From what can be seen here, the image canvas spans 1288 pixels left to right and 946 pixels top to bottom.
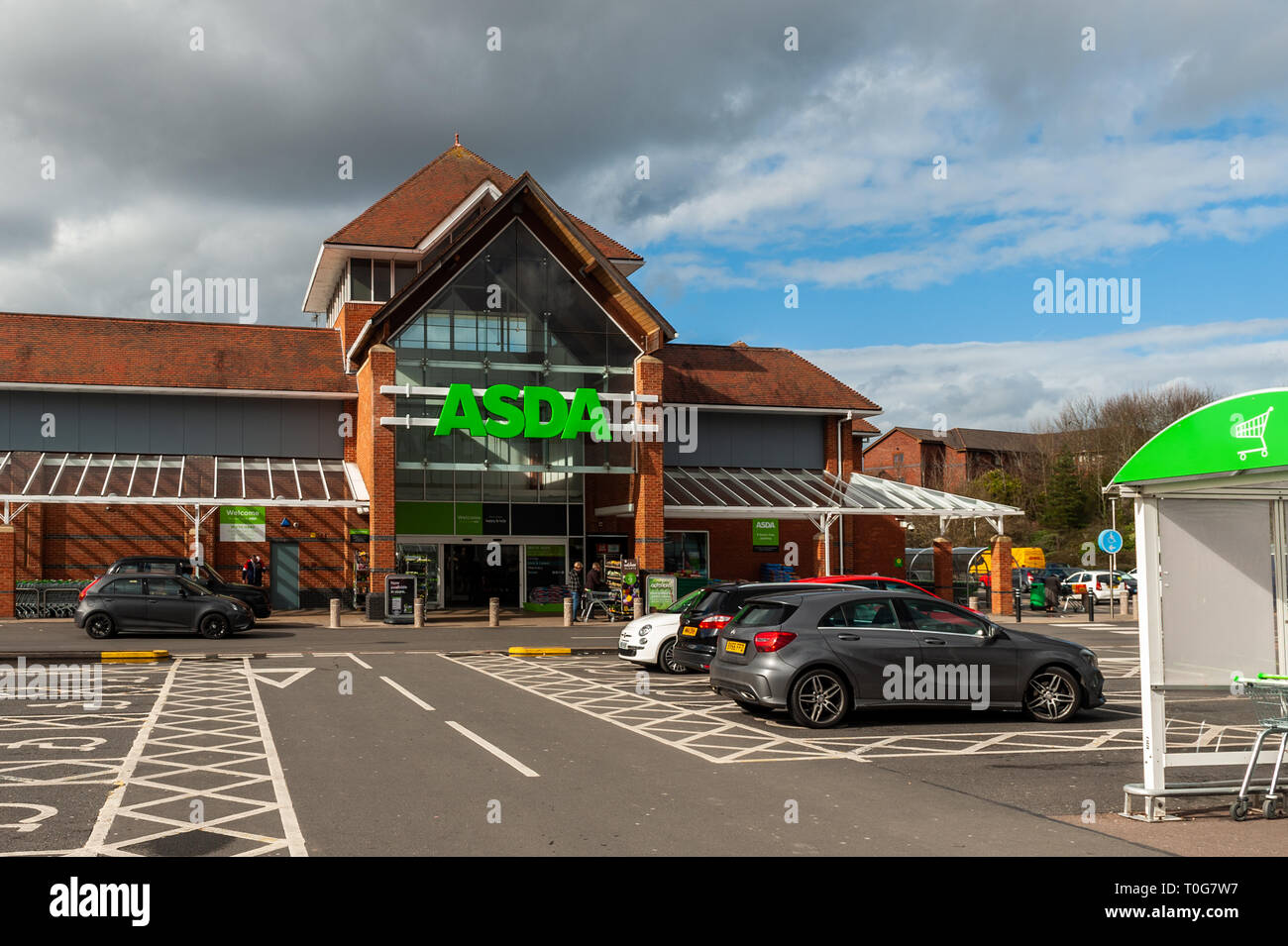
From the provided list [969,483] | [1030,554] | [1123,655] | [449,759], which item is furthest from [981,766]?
[969,483]

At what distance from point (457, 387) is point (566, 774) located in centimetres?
2174

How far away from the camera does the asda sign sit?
3016cm

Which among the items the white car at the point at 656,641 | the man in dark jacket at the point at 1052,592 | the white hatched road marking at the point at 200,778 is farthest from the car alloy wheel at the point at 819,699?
the man in dark jacket at the point at 1052,592

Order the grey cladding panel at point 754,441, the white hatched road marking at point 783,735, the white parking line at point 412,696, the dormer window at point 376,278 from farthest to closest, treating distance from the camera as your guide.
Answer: the grey cladding panel at point 754,441
the dormer window at point 376,278
the white parking line at point 412,696
the white hatched road marking at point 783,735

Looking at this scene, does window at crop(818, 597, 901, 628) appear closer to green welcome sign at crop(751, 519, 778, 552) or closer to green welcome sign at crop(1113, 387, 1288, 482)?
green welcome sign at crop(1113, 387, 1288, 482)

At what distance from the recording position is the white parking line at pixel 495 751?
959 cm

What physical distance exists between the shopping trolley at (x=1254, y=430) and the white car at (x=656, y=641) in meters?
10.9

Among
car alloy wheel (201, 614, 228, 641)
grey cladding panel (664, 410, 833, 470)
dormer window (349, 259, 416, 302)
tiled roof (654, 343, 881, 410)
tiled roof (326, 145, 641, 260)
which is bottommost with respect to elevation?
car alloy wheel (201, 614, 228, 641)

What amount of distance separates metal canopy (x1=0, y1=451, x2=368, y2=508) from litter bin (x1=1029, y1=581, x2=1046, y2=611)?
2366cm

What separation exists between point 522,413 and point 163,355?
13.2 metres

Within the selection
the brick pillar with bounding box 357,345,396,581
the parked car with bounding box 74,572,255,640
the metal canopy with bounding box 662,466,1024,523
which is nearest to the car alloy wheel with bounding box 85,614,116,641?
the parked car with bounding box 74,572,255,640

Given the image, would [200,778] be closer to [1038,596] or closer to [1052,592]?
[1038,596]

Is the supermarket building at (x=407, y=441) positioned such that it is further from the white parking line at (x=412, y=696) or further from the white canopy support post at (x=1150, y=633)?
the white canopy support post at (x=1150, y=633)
